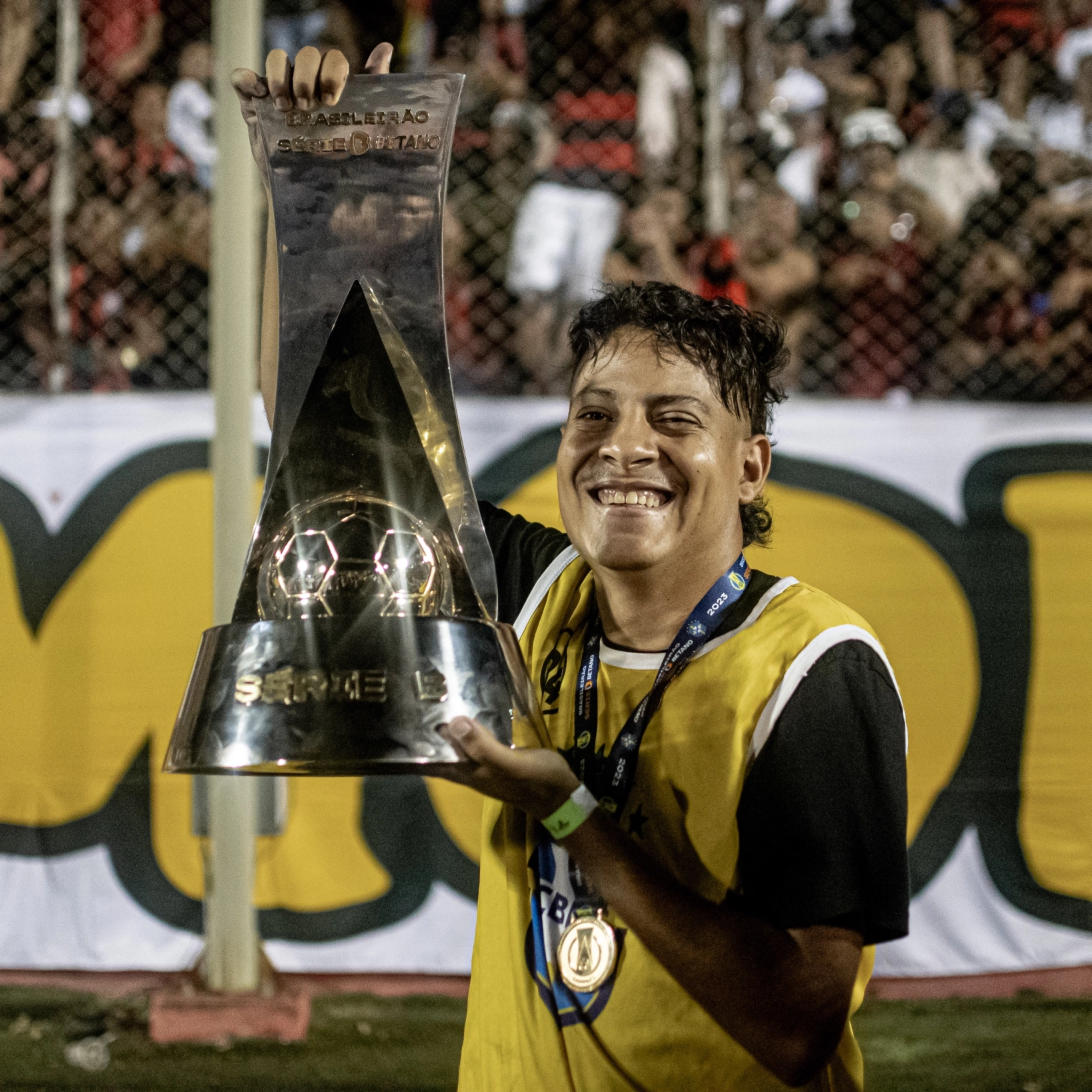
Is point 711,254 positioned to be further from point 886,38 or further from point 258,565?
point 258,565

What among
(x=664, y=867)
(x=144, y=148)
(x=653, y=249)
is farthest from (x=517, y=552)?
(x=144, y=148)

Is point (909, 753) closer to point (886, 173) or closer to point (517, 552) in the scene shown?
point (886, 173)

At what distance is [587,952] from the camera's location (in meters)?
1.37

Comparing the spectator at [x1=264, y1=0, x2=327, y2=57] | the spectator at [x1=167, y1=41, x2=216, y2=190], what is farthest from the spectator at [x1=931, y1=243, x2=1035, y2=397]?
the spectator at [x1=167, y1=41, x2=216, y2=190]

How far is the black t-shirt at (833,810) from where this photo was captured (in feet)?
4.21

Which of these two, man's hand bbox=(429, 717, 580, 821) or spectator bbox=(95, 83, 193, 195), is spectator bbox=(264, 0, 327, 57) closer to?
spectator bbox=(95, 83, 193, 195)

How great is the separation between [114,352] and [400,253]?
11.3 ft

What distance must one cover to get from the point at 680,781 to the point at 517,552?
1.75ft

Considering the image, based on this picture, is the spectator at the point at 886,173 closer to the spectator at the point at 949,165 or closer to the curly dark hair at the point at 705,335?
the spectator at the point at 949,165

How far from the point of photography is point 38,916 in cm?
409

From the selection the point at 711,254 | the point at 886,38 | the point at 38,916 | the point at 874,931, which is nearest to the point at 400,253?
the point at 874,931

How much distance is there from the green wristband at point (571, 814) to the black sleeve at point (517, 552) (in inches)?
23.1

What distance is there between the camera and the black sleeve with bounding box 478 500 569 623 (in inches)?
69.7

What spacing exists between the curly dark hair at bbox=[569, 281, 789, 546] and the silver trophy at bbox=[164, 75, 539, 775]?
1.01 ft
